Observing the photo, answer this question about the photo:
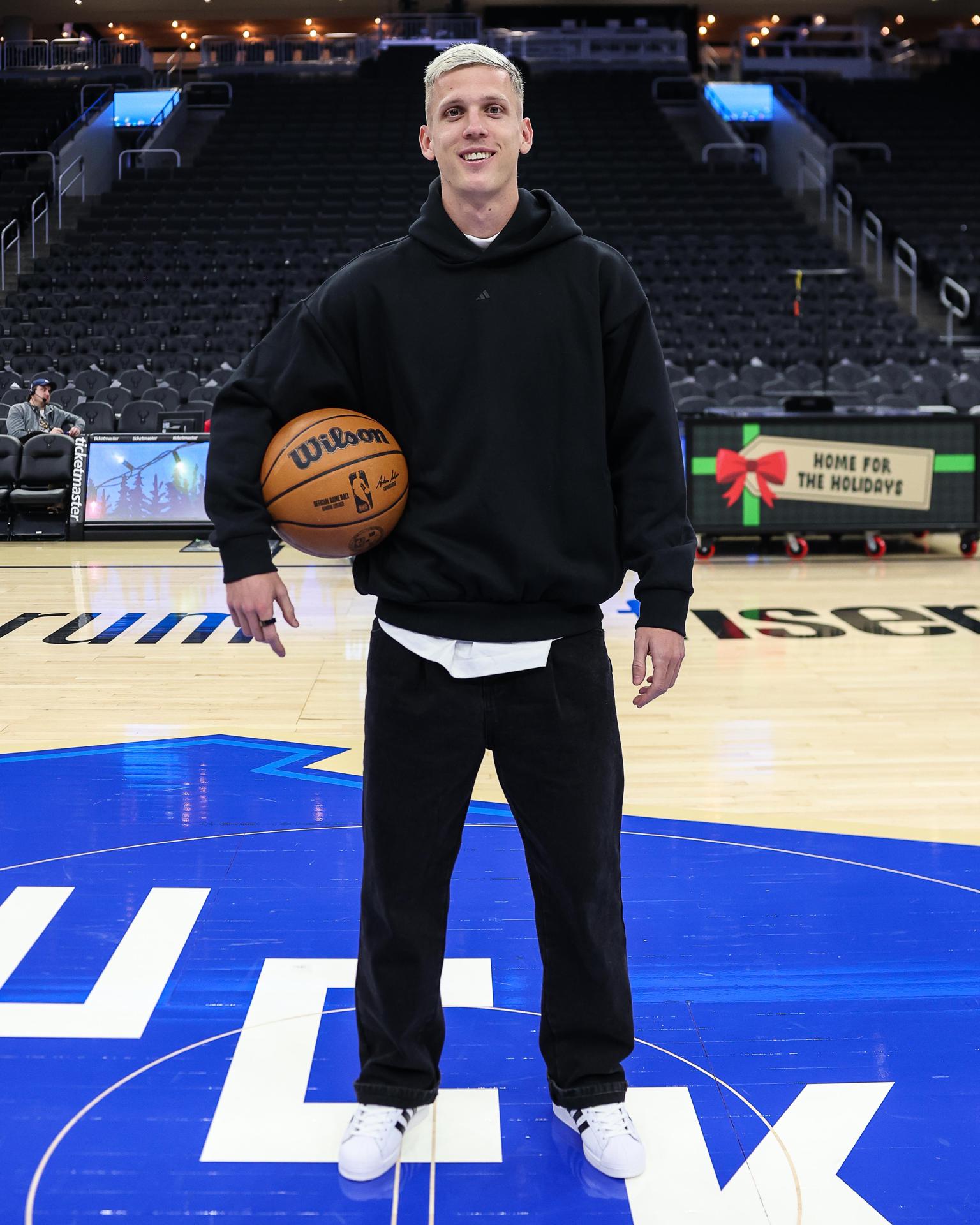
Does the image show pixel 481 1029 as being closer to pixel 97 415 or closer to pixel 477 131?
pixel 477 131

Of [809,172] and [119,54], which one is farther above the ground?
[119,54]

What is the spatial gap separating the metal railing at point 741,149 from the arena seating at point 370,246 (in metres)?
0.66

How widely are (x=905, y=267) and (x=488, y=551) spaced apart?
16889 mm

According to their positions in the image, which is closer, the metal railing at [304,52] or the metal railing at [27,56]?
the metal railing at [27,56]

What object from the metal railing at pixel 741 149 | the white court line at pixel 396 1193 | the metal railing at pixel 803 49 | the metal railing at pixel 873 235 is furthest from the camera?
the metal railing at pixel 803 49

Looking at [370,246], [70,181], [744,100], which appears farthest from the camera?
[744,100]

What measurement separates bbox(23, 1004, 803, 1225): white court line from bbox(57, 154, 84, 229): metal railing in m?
18.9

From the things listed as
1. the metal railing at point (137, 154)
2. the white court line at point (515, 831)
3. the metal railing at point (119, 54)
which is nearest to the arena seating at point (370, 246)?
the metal railing at point (137, 154)

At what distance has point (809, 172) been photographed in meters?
21.1

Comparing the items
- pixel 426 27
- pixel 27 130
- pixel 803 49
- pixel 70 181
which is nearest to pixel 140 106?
pixel 27 130

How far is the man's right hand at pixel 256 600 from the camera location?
6.23 ft

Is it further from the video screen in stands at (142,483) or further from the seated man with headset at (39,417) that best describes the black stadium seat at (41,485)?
the seated man with headset at (39,417)

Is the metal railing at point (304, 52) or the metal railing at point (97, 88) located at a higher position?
the metal railing at point (304, 52)

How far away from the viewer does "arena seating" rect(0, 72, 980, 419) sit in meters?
13.5
